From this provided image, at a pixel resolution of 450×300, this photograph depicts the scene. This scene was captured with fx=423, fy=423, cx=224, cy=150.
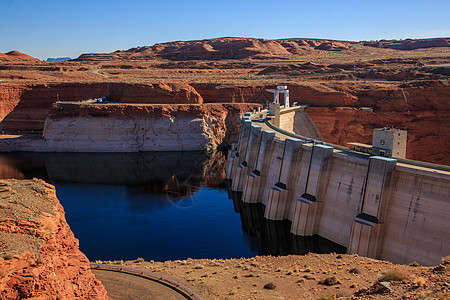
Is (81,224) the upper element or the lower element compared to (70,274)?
lower

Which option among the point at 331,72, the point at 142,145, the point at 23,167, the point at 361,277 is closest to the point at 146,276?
Answer: the point at 361,277

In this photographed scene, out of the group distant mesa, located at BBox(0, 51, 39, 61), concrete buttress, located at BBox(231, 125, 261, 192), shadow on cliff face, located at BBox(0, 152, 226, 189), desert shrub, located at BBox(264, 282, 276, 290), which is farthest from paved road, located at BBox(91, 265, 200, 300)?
distant mesa, located at BBox(0, 51, 39, 61)

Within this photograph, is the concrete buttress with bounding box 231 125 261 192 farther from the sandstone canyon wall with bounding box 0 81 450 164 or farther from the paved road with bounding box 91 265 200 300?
the paved road with bounding box 91 265 200 300

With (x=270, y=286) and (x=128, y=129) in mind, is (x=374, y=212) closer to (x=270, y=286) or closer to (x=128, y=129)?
(x=270, y=286)

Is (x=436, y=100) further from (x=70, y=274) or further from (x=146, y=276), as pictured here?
(x=70, y=274)

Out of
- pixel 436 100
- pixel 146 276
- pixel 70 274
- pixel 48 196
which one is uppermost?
pixel 436 100

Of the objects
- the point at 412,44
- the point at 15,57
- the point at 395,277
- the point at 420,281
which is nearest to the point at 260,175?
the point at 395,277
